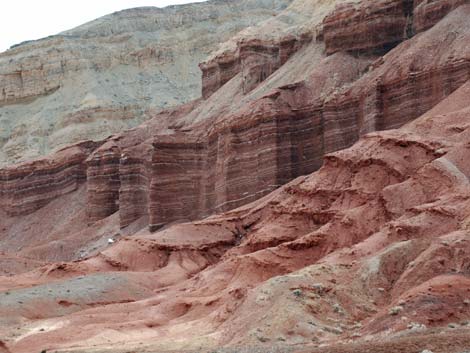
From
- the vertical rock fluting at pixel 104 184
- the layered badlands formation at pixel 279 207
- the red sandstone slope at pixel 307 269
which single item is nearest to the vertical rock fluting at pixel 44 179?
the layered badlands formation at pixel 279 207

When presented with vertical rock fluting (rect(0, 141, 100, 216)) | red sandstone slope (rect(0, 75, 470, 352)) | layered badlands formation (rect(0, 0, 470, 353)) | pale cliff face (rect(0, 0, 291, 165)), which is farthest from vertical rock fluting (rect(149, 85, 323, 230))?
pale cliff face (rect(0, 0, 291, 165))

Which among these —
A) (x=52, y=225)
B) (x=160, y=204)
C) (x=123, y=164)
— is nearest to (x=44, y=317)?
(x=160, y=204)

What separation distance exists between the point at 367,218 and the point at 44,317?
11818mm

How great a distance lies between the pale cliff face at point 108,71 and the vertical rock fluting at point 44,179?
9.87m

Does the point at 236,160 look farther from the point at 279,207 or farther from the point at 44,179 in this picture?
the point at 44,179

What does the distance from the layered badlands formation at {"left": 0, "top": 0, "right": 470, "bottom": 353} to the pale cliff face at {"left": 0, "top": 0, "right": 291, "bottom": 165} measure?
12.7 metres

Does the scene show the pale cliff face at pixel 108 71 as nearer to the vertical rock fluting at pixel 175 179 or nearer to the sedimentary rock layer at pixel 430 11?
the vertical rock fluting at pixel 175 179

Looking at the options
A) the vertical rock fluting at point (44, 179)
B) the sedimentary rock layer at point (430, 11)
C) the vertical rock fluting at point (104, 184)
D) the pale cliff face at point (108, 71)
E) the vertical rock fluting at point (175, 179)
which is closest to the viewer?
the sedimentary rock layer at point (430, 11)

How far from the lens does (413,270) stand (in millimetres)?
24312

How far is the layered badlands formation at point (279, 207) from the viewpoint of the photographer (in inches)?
957

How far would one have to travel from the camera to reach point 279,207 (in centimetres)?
3784

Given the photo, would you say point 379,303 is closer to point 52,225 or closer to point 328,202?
point 328,202

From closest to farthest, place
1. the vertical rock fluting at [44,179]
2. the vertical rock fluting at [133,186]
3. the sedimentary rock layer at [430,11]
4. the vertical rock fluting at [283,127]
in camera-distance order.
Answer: the vertical rock fluting at [283,127]
the sedimentary rock layer at [430,11]
the vertical rock fluting at [133,186]
the vertical rock fluting at [44,179]

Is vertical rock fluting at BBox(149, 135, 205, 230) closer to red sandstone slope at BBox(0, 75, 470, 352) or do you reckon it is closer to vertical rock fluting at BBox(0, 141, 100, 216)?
red sandstone slope at BBox(0, 75, 470, 352)
